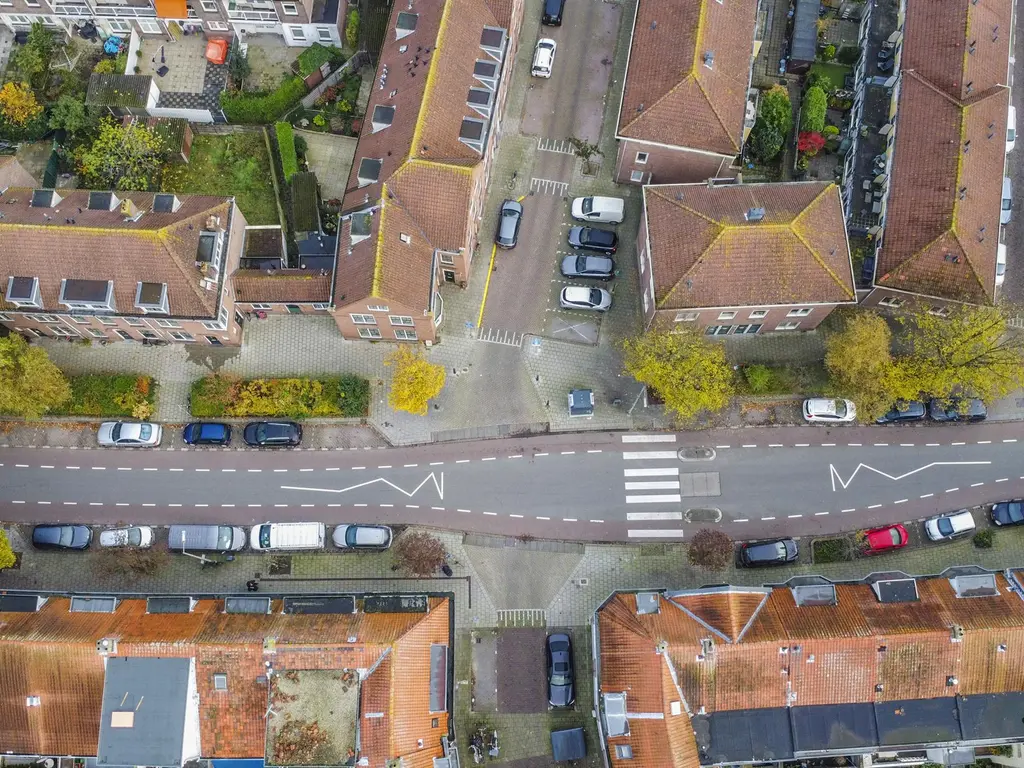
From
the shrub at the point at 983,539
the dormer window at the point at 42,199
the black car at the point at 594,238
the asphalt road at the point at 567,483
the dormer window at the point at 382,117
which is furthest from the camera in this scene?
the black car at the point at 594,238

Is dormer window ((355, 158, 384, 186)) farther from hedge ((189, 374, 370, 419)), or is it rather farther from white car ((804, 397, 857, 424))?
white car ((804, 397, 857, 424))

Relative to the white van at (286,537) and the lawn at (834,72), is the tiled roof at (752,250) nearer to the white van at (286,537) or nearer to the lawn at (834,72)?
the lawn at (834,72)

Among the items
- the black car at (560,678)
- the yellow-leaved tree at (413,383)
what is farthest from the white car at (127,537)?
the black car at (560,678)

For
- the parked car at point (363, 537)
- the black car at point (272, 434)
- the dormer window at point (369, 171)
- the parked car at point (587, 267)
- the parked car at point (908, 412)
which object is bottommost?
the parked car at point (363, 537)

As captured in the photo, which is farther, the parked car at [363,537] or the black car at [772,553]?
the parked car at [363,537]

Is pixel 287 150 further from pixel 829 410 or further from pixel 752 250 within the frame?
pixel 829 410

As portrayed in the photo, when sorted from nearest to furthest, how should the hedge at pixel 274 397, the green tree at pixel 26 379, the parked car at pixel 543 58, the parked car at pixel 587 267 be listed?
the green tree at pixel 26 379 → the hedge at pixel 274 397 → the parked car at pixel 587 267 → the parked car at pixel 543 58

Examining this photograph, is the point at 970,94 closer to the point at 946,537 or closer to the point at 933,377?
the point at 933,377
